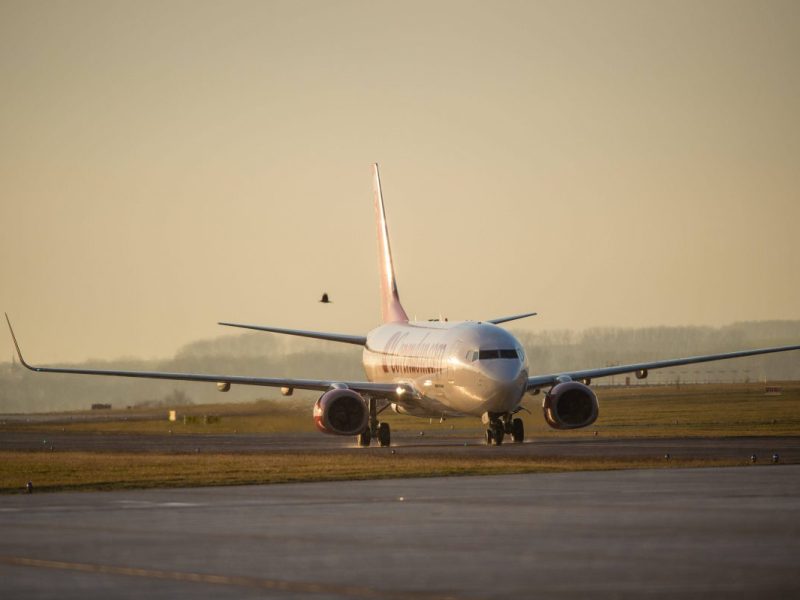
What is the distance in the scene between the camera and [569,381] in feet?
180

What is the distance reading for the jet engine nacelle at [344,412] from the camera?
173 ft

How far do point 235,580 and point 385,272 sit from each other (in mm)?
57999

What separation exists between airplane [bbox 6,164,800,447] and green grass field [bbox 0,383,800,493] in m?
3.18

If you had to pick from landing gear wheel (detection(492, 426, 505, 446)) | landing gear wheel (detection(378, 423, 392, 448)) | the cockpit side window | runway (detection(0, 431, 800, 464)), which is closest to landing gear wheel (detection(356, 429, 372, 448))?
runway (detection(0, 431, 800, 464))

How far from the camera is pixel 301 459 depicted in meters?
41.7

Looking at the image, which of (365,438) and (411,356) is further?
(411,356)

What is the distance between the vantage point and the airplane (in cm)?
5000

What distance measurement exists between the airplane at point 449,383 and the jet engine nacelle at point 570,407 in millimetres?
31

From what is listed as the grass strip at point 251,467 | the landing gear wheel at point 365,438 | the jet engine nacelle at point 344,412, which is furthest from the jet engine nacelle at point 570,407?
the grass strip at point 251,467

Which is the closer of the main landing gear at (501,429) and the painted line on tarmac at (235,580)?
the painted line on tarmac at (235,580)

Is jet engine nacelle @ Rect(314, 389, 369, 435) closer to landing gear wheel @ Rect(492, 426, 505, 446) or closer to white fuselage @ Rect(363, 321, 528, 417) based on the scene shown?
white fuselage @ Rect(363, 321, 528, 417)

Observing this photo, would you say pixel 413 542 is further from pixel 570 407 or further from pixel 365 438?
pixel 365 438

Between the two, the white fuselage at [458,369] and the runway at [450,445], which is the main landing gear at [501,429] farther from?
the white fuselage at [458,369]

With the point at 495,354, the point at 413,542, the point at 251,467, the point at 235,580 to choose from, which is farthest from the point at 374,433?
the point at 235,580
